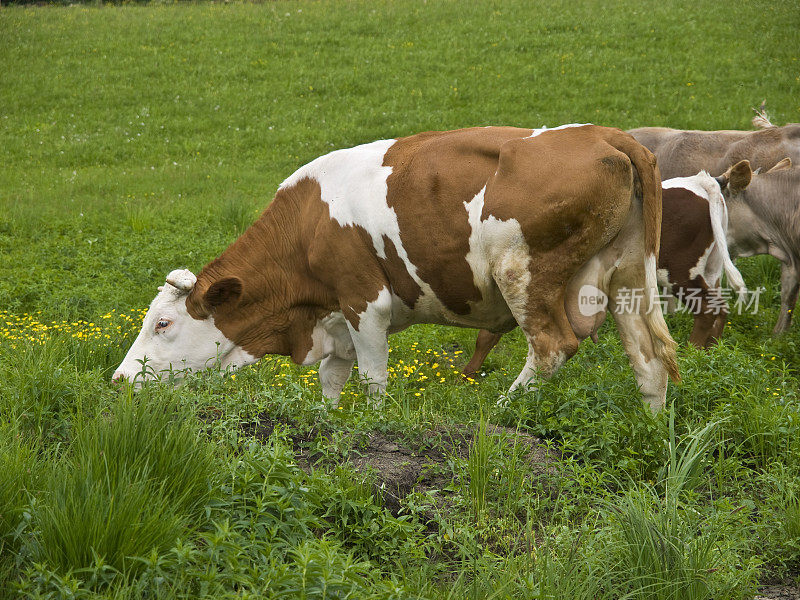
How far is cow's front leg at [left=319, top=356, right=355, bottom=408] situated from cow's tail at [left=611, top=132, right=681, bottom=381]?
251 centimetres

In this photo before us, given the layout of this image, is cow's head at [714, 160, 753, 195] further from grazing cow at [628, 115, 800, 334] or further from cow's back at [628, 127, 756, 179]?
cow's back at [628, 127, 756, 179]

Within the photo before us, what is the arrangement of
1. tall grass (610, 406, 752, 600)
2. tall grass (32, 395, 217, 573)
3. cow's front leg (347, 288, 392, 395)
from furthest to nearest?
cow's front leg (347, 288, 392, 395), tall grass (610, 406, 752, 600), tall grass (32, 395, 217, 573)

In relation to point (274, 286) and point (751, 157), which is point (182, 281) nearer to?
point (274, 286)

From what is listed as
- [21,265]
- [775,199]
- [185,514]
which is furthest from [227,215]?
[185,514]

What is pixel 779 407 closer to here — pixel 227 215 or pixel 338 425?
pixel 338 425

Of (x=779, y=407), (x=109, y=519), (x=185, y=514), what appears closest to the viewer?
(x=109, y=519)

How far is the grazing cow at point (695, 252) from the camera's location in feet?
27.2

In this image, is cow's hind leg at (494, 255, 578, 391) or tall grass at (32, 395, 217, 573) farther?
cow's hind leg at (494, 255, 578, 391)

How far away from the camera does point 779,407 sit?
17.1 ft

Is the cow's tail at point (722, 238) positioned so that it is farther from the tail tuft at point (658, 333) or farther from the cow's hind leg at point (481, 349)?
the cow's hind leg at point (481, 349)

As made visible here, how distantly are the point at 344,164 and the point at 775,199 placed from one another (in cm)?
529

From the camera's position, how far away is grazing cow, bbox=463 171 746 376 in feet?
27.2

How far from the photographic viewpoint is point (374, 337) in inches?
244

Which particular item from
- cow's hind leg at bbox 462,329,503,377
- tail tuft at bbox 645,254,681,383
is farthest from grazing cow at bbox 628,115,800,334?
tail tuft at bbox 645,254,681,383
